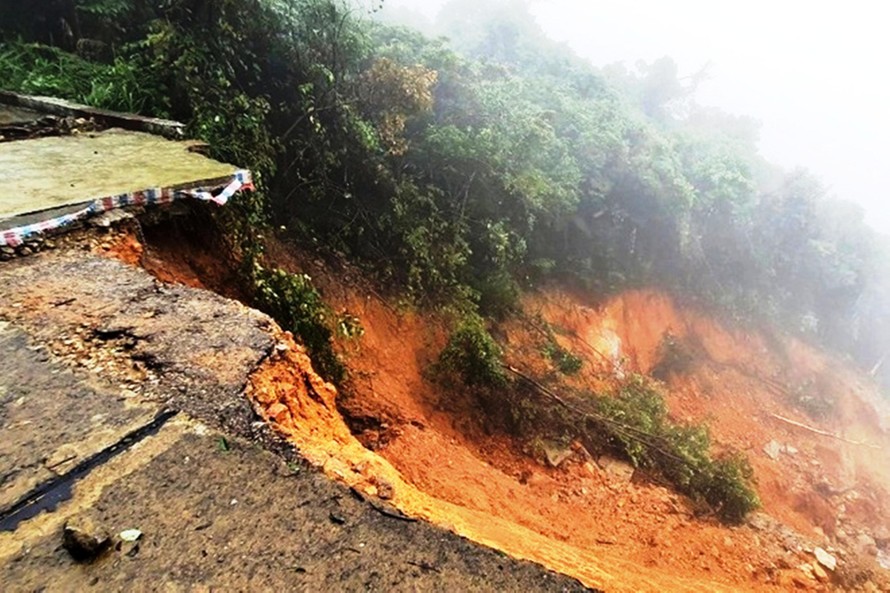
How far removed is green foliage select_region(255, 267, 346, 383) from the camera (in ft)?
14.2

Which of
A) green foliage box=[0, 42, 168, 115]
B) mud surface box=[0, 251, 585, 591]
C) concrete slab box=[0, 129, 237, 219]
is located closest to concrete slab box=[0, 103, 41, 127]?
green foliage box=[0, 42, 168, 115]

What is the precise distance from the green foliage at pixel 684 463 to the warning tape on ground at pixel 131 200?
5189 millimetres

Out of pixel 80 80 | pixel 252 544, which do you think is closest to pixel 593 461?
pixel 252 544

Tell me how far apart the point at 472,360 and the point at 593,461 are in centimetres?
194

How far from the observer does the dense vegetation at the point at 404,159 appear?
5508 millimetres

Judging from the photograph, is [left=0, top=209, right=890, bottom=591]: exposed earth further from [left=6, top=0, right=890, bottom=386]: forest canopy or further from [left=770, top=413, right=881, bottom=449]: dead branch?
[left=770, top=413, right=881, bottom=449]: dead branch

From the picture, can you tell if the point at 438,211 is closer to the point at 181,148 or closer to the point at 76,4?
the point at 181,148

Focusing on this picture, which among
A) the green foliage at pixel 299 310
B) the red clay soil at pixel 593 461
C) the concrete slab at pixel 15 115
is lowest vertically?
the red clay soil at pixel 593 461

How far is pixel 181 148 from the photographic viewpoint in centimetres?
466

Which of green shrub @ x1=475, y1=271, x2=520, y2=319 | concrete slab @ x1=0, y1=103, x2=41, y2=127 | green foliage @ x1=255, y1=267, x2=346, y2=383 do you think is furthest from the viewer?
green shrub @ x1=475, y1=271, x2=520, y2=319

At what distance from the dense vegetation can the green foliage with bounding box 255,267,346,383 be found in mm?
16

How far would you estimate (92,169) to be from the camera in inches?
156

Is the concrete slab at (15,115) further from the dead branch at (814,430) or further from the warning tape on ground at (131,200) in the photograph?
the dead branch at (814,430)

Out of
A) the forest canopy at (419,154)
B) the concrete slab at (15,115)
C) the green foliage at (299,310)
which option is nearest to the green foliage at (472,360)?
the forest canopy at (419,154)
